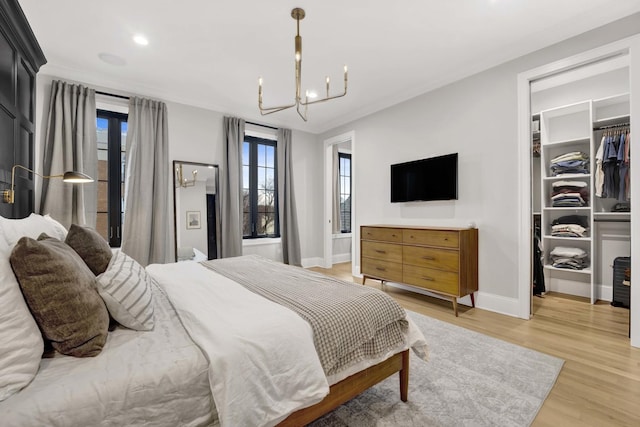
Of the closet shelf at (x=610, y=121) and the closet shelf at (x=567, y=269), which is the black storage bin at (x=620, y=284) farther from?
the closet shelf at (x=610, y=121)

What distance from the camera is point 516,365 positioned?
2072 millimetres

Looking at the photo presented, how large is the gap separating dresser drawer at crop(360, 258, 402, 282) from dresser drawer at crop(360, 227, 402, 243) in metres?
0.30

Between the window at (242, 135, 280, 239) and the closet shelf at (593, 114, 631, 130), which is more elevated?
the closet shelf at (593, 114, 631, 130)

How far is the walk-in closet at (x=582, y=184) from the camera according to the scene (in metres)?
3.25

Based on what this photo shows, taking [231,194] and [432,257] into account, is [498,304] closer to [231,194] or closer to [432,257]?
[432,257]

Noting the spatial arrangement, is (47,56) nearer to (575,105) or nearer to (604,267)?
(575,105)

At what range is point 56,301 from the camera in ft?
3.32

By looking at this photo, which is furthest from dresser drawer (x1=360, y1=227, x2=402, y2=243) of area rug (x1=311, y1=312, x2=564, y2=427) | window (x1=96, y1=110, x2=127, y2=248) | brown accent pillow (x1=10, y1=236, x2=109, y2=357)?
window (x1=96, y1=110, x2=127, y2=248)

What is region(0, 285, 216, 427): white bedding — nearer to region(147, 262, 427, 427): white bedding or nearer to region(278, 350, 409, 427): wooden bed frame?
region(147, 262, 427, 427): white bedding

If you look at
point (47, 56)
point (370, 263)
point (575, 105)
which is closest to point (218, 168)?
point (47, 56)

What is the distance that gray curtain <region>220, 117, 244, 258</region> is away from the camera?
14.5 feet

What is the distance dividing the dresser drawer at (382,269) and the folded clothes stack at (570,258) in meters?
2.10

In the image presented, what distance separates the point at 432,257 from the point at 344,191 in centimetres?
373

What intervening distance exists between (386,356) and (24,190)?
320cm
